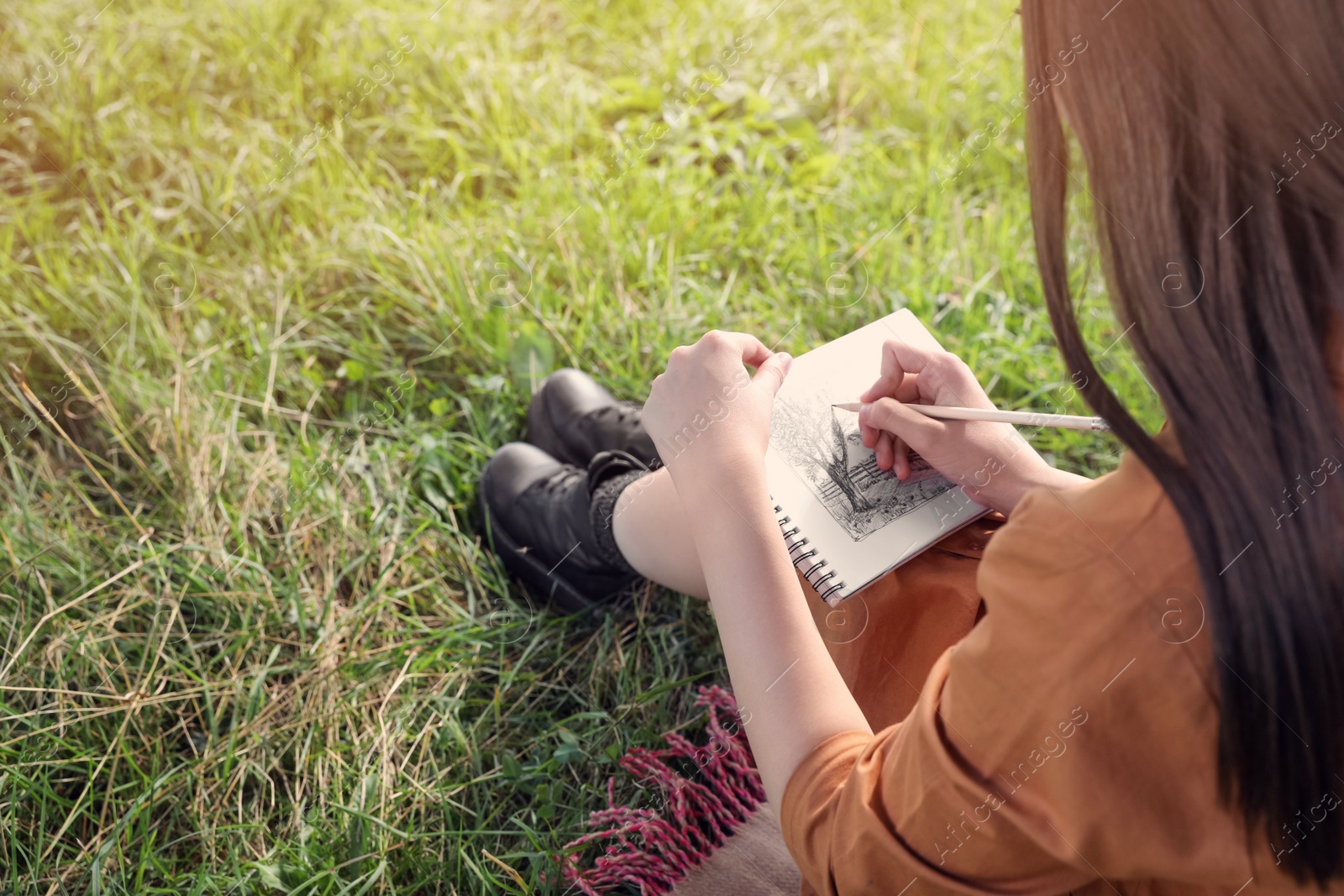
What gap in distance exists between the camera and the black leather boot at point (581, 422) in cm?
160

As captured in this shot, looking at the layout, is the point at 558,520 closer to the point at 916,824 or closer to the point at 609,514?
the point at 609,514

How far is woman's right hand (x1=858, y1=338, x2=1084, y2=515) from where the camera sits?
3.49ft

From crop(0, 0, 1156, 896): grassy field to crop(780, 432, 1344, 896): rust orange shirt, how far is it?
0.70 metres

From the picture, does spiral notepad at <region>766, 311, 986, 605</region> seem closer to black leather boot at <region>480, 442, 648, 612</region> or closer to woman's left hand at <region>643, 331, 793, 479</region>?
woman's left hand at <region>643, 331, 793, 479</region>

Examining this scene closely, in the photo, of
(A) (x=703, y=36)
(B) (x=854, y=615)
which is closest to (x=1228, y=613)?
(B) (x=854, y=615)

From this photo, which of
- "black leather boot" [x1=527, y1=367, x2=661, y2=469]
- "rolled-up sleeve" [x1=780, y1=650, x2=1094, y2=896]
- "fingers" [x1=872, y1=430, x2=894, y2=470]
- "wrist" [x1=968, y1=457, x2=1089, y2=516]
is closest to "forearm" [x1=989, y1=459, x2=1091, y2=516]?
"wrist" [x1=968, y1=457, x2=1089, y2=516]

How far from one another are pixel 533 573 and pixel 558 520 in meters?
0.14

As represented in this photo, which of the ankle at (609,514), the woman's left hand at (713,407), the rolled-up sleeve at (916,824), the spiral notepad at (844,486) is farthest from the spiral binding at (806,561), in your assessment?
the ankle at (609,514)

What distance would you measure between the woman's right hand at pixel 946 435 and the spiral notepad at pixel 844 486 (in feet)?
0.08

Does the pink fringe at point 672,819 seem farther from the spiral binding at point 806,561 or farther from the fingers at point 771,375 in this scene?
the fingers at point 771,375

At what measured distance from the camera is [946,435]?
3.52 ft

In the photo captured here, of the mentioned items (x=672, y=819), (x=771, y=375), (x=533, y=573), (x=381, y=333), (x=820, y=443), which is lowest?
(x=672, y=819)

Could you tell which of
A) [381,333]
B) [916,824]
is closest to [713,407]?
[916,824]

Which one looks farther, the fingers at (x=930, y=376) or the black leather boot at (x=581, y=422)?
the black leather boot at (x=581, y=422)
